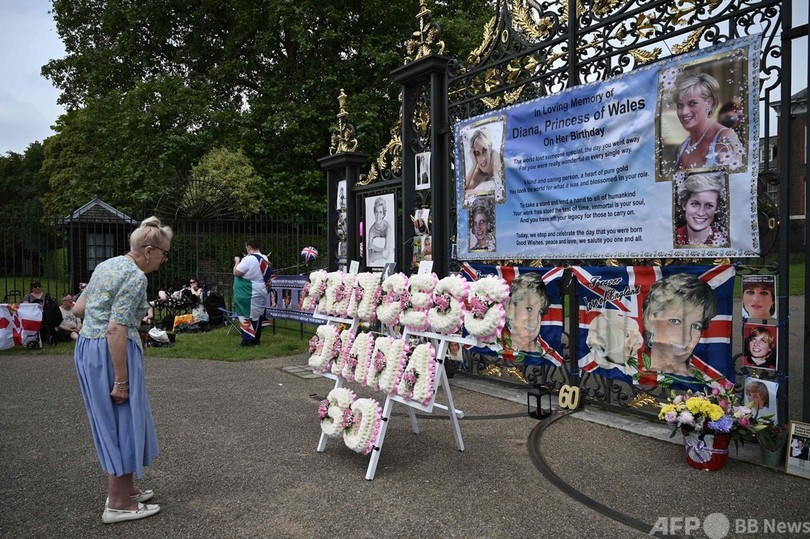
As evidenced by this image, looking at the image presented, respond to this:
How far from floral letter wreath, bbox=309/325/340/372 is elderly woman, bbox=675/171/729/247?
3.12 metres

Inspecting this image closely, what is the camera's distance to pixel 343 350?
199 inches

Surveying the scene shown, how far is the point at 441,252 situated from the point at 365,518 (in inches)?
179

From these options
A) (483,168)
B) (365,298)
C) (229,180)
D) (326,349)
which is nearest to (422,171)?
(483,168)

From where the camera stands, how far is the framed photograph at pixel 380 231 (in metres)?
8.67

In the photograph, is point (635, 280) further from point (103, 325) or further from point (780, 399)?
point (103, 325)

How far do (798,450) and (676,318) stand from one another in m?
1.39

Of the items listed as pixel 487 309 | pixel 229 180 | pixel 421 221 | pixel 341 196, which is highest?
pixel 229 180

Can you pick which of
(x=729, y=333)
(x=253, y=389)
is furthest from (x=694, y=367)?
(x=253, y=389)

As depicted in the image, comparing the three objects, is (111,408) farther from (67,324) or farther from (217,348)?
(67,324)

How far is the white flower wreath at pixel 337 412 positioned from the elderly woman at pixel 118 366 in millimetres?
1413

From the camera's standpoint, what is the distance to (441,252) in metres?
7.78

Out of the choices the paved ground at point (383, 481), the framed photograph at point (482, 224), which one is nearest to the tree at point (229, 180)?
the framed photograph at point (482, 224)

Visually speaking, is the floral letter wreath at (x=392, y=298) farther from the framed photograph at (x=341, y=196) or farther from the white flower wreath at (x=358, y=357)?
the framed photograph at (x=341, y=196)

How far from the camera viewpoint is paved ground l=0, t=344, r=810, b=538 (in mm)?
3561
